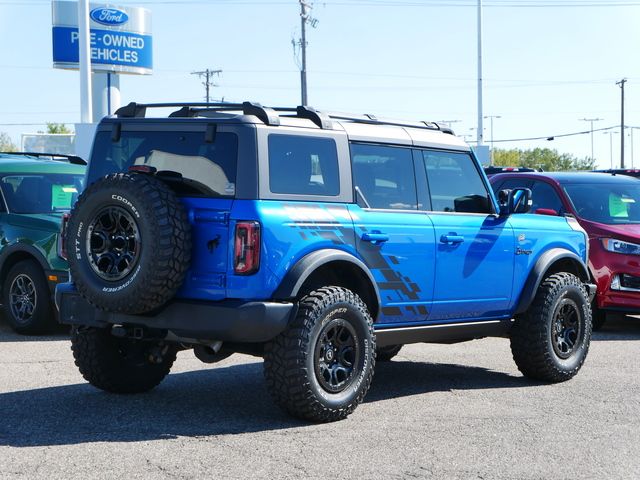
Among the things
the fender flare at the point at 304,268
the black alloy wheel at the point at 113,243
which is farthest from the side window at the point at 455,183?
the black alloy wheel at the point at 113,243

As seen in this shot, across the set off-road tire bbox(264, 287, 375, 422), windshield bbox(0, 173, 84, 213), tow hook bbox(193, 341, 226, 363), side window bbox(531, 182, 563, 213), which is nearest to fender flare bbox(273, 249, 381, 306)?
off-road tire bbox(264, 287, 375, 422)

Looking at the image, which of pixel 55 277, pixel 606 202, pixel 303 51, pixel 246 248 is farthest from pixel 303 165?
pixel 303 51

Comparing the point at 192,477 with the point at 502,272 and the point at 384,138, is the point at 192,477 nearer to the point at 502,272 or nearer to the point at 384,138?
the point at 384,138

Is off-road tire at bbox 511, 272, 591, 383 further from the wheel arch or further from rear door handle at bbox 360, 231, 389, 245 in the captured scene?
rear door handle at bbox 360, 231, 389, 245

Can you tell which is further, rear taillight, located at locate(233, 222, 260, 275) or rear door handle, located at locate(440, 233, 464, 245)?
rear door handle, located at locate(440, 233, 464, 245)

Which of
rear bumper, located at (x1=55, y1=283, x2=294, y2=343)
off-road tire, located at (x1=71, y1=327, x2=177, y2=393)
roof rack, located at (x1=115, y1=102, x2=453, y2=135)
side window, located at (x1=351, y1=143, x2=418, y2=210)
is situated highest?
roof rack, located at (x1=115, y1=102, x2=453, y2=135)

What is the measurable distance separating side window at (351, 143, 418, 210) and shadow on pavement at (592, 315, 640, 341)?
15.3 ft

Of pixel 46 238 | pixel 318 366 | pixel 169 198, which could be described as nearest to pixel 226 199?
pixel 169 198

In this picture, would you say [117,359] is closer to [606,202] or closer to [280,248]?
[280,248]

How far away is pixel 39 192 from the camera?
1214 centimetres

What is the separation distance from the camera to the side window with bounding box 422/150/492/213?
322 inches

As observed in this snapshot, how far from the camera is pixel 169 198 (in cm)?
664

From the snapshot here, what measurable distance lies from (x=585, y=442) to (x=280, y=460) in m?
1.88

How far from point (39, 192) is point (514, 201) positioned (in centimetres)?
575
